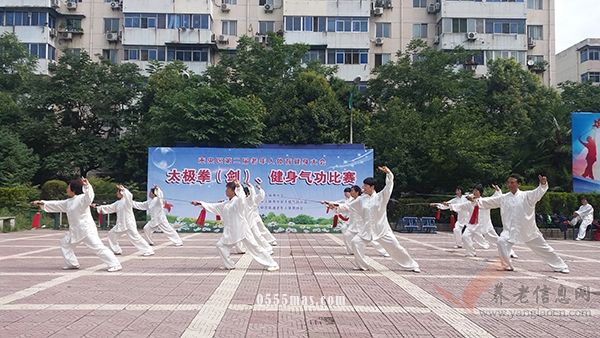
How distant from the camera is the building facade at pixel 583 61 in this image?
46.5m

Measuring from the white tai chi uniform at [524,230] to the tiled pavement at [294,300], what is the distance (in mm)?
401

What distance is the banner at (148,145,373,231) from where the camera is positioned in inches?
878

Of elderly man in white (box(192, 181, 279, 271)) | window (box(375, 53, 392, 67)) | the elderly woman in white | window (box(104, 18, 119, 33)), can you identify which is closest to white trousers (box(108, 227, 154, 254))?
the elderly woman in white

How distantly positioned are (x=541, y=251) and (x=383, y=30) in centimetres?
3072

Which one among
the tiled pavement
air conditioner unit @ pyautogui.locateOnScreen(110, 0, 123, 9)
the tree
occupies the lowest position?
the tiled pavement

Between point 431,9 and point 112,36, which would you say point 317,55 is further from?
point 112,36

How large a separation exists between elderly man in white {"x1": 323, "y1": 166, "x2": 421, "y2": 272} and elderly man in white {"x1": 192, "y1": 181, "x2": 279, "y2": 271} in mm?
1502

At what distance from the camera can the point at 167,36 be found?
37.1 metres

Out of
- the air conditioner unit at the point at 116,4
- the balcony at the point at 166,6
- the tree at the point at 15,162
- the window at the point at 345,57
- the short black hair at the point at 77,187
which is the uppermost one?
the air conditioner unit at the point at 116,4

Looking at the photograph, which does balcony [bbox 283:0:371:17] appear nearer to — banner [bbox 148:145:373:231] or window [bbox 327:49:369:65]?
window [bbox 327:49:369:65]

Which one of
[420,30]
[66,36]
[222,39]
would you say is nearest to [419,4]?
[420,30]

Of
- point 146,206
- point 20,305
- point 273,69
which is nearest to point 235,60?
point 273,69

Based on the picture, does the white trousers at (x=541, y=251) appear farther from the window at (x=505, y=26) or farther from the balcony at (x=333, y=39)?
the window at (x=505, y=26)

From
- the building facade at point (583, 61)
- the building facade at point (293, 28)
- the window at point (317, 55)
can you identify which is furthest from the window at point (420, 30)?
the building facade at point (583, 61)
